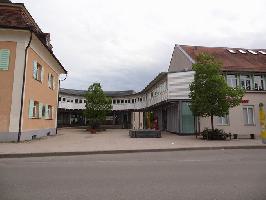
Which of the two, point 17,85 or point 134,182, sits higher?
point 17,85

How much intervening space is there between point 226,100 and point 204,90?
175 cm

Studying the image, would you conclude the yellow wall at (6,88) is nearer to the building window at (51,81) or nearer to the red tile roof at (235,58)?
the building window at (51,81)

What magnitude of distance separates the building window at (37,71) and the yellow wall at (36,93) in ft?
0.86

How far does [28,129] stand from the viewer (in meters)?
18.2

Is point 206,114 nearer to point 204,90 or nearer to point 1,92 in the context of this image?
point 204,90

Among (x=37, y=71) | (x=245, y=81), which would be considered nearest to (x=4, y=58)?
(x=37, y=71)

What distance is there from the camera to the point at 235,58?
1138 inches

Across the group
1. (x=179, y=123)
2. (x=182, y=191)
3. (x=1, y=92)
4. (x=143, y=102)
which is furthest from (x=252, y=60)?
(x=182, y=191)

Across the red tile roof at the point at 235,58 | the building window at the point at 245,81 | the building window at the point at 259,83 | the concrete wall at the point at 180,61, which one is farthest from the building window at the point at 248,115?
the concrete wall at the point at 180,61

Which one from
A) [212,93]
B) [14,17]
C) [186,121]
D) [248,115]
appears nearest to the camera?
[14,17]

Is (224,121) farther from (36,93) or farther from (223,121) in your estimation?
(36,93)

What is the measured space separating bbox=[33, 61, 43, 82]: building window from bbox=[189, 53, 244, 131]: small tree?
1174 cm

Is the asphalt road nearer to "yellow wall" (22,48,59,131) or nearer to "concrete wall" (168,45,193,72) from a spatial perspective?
"yellow wall" (22,48,59,131)

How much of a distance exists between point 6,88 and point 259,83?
73.4ft
